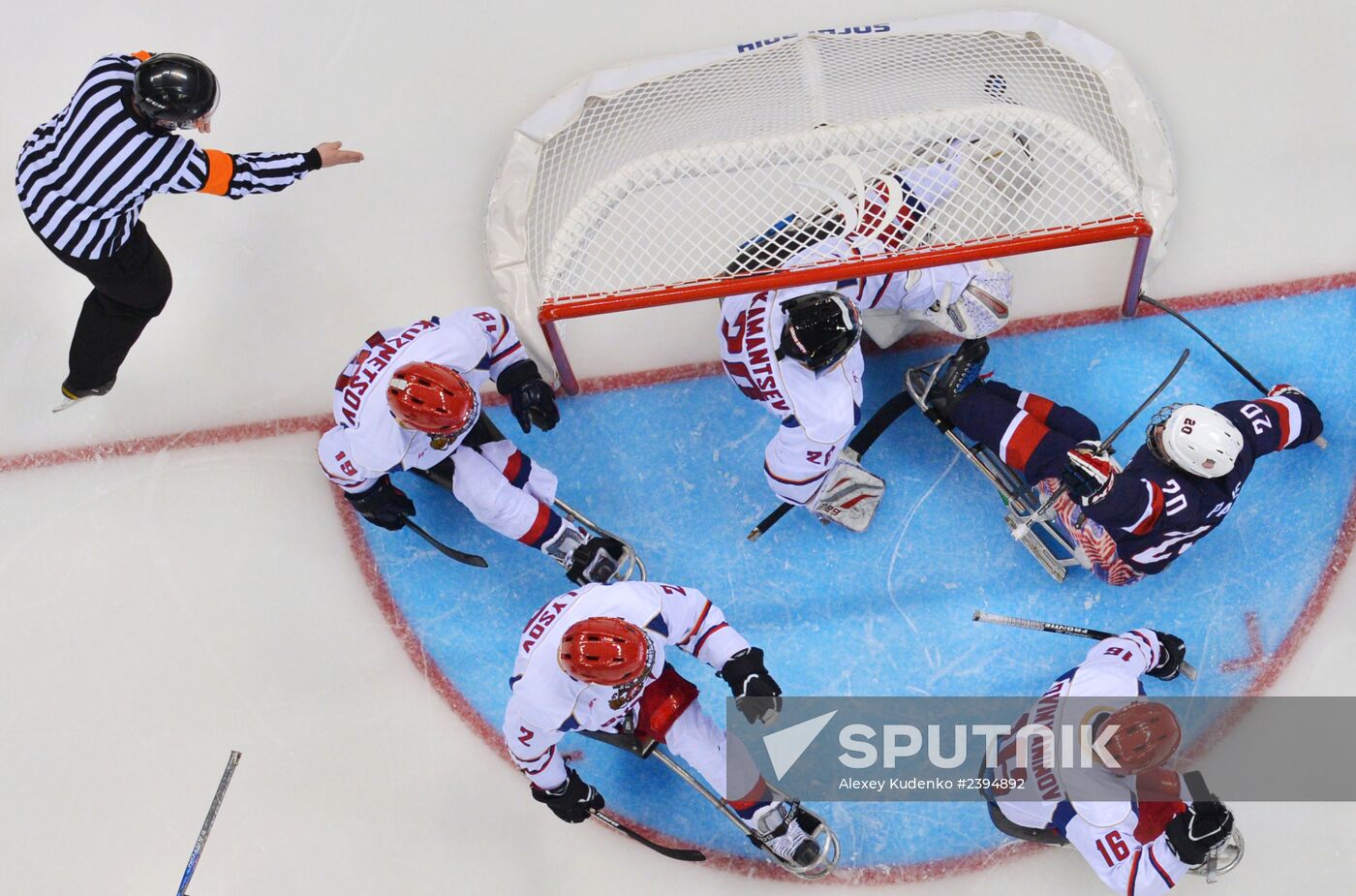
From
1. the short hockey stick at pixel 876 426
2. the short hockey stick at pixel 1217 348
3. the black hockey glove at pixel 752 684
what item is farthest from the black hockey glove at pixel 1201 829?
the short hockey stick at pixel 876 426

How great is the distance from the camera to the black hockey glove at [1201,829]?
383 centimetres

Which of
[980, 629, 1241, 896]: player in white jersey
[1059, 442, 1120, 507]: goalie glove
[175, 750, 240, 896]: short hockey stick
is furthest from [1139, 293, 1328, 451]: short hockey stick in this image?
[175, 750, 240, 896]: short hockey stick

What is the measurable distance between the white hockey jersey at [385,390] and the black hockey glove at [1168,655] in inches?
107

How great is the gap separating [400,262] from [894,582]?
256cm

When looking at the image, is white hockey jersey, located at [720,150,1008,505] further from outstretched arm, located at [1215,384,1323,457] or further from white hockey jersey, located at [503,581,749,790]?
outstretched arm, located at [1215,384,1323,457]

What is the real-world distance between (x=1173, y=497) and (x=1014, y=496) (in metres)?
0.67

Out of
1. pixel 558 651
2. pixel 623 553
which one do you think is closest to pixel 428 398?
pixel 558 651

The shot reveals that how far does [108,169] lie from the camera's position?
3996 millimetres

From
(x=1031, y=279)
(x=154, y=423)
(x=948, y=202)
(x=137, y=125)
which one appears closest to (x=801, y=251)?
(x=948, y=202)

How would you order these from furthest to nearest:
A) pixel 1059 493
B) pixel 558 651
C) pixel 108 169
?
pixel 1059 493
pixel 108 169
pixel 558 651

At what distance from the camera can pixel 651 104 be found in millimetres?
4859

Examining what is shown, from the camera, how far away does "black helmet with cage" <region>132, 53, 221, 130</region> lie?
3803mm

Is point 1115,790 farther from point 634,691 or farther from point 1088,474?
point 634,691

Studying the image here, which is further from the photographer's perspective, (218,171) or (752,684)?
(218,171)
